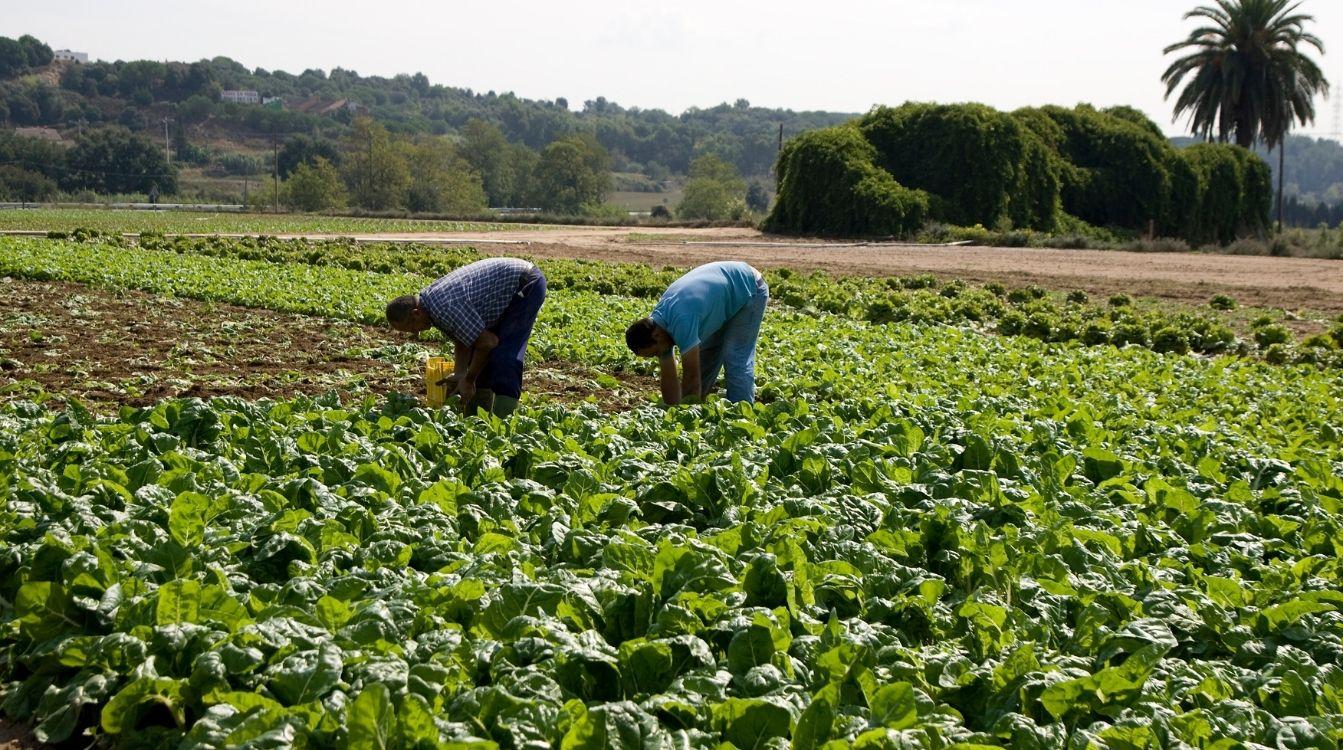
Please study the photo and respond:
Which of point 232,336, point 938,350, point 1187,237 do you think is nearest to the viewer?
point 938,350

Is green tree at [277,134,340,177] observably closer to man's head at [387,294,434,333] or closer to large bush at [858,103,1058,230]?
large bush at [858,103,1058,230]

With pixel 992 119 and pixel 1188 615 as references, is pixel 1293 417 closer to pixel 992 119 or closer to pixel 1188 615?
pixel 1188 615

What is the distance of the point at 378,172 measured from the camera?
9850 centimetres

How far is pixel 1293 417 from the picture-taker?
1020 cm

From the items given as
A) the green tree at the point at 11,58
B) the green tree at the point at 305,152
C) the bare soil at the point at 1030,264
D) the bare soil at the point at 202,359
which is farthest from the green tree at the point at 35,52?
the bare soil at the point at 202,359

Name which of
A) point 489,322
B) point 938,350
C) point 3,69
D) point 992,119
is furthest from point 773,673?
point 3,69

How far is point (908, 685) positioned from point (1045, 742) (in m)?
0.44

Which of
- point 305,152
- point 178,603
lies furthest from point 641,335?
point 305,152

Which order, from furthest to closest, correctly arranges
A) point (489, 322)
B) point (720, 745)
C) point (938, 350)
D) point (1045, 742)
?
point (938, 350)
point (489, 322)
point (1045, 742)
point (720, 745)

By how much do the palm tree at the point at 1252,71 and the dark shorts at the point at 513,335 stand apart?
202 ft

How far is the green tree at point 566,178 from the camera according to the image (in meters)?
104

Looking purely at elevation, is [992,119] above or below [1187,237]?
above

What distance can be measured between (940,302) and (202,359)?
12.4m

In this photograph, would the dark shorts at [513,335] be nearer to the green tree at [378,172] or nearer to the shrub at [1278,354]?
the shrub at [1278,354]
